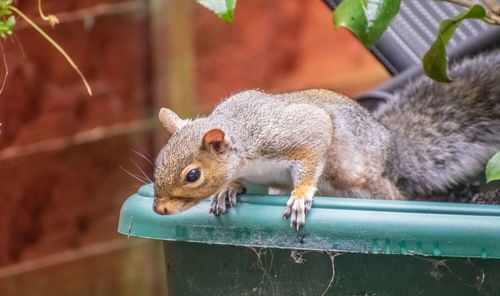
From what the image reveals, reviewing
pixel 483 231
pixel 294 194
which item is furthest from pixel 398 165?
pixel 483 231

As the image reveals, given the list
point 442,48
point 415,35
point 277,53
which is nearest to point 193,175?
point 442,48

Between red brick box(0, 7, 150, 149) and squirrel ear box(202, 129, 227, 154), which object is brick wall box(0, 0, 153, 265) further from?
squirrel ear box(202, 129, 227, 154)

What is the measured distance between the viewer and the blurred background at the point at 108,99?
8.71 feet

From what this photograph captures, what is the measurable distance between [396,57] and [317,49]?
0.89 m

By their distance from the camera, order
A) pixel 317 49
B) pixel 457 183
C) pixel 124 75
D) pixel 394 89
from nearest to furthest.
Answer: pixel 457 183, pixel 394 89, pixel 124 75, pixel 317 49

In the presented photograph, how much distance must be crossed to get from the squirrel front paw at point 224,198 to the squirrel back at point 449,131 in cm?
29

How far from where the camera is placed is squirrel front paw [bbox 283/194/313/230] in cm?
144

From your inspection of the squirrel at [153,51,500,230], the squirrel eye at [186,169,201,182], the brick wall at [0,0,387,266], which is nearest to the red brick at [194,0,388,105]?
the brick wall at [0,0,387,266]

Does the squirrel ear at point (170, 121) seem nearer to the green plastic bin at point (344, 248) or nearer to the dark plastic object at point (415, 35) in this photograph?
the green plastic bin at point (344, 248)

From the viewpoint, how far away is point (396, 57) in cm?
213

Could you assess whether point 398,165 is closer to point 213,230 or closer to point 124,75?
point 213,230

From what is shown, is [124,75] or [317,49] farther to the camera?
[317,49]

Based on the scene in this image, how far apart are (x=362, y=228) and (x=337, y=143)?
424 mm

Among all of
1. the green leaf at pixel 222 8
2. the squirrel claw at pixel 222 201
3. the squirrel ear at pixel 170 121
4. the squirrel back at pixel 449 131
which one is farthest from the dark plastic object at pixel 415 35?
the green leaf at pixel 222 8
